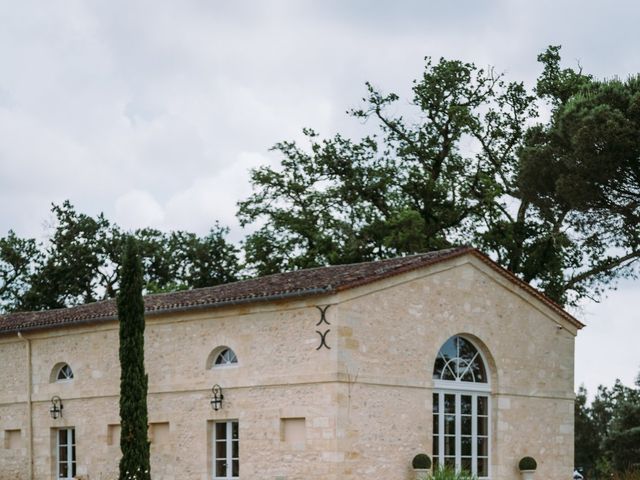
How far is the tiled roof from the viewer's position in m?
22.2

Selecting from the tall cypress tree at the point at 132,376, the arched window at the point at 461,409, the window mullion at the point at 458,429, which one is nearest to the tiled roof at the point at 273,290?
the tall cypress tree at the point at 132,376

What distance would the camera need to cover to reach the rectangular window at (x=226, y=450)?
23.5 meters

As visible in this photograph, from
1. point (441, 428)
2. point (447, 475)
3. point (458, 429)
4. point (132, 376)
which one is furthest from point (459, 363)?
point (132, 376)

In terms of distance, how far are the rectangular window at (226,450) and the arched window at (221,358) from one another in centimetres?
125

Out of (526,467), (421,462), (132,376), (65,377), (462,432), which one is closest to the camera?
(421,462)

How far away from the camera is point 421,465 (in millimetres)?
22344

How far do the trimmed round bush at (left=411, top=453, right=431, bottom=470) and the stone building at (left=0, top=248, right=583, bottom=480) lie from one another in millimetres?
→ 267

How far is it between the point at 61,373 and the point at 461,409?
10.3 meters

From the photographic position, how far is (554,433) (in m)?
26.0

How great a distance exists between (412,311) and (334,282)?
214cm

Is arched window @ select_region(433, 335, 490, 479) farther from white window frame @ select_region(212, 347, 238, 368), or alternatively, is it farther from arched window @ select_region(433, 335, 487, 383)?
white window frame @ select_region(212, 347, 238, 368)

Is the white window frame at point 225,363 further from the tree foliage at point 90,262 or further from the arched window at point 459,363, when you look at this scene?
the tree foliage at point 90,262

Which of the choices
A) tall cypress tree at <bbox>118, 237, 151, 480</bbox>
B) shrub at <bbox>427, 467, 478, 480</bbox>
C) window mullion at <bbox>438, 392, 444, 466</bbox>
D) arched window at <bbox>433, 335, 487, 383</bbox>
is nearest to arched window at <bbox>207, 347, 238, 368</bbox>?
tall cypress tree at <bbox>118, 237, 151, 480</bbox>

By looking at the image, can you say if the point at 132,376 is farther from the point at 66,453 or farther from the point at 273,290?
the point at 66,453
